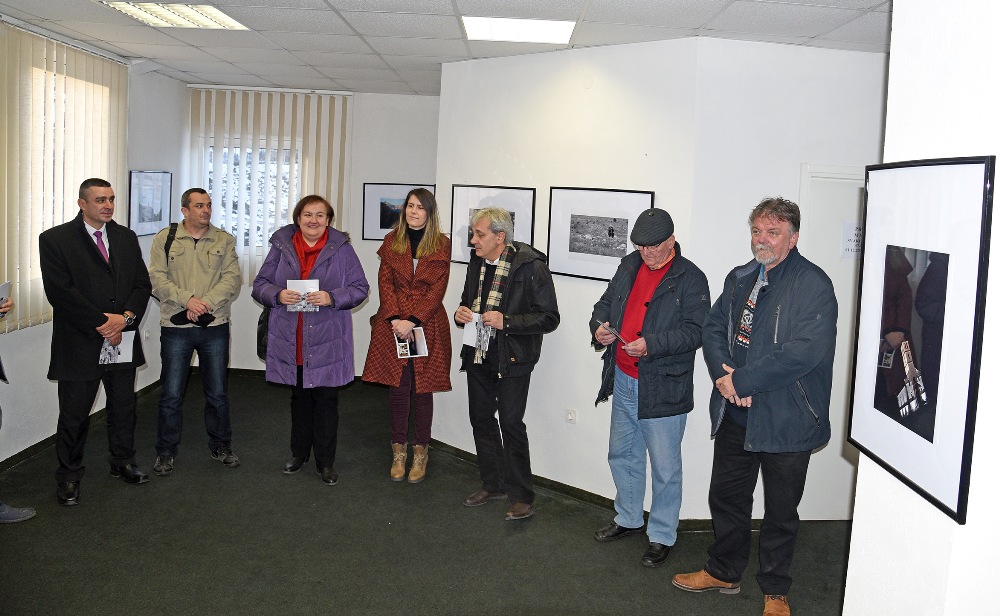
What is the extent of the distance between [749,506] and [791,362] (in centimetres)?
87

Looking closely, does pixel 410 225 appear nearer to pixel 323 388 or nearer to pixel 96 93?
pixel 323 388

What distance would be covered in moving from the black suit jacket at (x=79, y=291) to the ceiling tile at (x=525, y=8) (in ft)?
7.96

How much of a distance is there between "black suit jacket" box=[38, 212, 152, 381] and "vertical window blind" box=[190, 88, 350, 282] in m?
3.61

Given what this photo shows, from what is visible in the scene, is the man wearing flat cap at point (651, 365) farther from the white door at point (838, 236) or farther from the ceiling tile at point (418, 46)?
the ceiling tile at point (418, 46)

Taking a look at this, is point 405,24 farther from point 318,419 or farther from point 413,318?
point 318,419

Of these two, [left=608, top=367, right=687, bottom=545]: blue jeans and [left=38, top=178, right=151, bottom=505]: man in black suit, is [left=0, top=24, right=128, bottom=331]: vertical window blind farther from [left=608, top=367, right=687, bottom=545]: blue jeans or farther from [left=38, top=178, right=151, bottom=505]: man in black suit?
[left=608, top=367, right=687, bottom=545]: blue jeans

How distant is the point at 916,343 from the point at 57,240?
171 inches

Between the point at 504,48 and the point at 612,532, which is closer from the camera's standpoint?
the point at 612,532

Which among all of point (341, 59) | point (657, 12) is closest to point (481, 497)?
point (657, 12)

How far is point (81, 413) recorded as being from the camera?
484 cm

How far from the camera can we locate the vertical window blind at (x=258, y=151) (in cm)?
854

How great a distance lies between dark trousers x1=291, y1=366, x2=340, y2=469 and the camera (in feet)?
17.9

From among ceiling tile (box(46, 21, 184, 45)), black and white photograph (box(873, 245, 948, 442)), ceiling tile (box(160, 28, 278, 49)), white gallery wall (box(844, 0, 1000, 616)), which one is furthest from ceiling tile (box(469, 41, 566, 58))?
black and white photograph (box(873, 245, 948, 442))

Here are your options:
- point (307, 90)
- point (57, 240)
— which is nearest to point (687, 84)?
point (57, 240)
